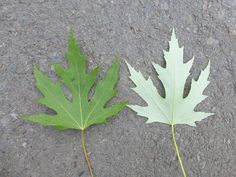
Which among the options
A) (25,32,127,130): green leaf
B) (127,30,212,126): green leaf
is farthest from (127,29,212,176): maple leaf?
(25,32,127,130): green leaf

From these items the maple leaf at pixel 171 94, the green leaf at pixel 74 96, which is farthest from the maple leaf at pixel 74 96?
the maple leaf at pixel 171 94

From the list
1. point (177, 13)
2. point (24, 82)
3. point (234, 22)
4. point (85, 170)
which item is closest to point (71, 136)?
point (85, 170)

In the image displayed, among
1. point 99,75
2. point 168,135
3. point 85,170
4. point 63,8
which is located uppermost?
point 63,8

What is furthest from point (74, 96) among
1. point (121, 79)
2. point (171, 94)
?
point (171, 94)

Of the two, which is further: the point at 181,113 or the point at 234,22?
the point at 234,22

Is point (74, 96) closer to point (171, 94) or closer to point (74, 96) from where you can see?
point (74, 96)

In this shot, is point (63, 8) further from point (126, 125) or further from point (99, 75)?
point (126, 125)

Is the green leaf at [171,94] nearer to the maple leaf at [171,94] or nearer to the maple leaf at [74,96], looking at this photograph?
the maple leaf at [171,94]

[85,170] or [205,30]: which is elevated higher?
[205,30]

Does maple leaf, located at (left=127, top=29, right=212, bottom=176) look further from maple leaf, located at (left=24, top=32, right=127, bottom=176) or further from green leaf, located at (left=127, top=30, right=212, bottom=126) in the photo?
maple leaf, located at (left=24, top=32, right=127, bottom=176)
